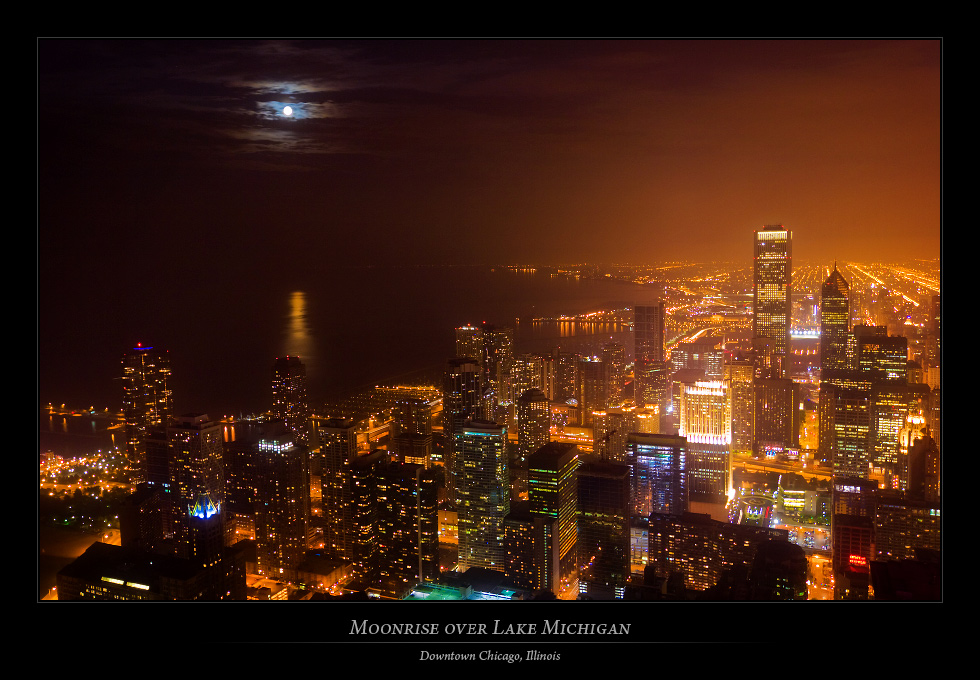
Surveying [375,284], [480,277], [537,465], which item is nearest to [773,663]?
[537,465]

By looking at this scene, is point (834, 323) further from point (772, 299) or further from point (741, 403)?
point (741, 403)

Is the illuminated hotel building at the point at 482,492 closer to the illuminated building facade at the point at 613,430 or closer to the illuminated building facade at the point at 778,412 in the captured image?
the illuminated building facade at the point at 613,430

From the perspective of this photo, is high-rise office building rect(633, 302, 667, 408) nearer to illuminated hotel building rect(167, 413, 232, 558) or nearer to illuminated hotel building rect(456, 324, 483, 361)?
illuminated hotel building rect(456, 324, 483, 361)

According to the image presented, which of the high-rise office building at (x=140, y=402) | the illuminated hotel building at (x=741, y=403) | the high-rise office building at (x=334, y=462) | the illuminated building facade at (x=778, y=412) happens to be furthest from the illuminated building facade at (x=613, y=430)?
the high-rise office building at (x=140, y=402)

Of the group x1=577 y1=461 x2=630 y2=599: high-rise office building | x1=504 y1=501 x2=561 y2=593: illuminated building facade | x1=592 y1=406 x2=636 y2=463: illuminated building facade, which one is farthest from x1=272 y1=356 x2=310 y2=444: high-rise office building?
x1=592 y1=406 x2=636 y2=463: illuminated building facade

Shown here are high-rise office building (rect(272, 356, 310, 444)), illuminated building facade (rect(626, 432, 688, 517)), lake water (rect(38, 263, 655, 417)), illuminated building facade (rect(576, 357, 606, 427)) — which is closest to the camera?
lake water (rect(38, 263, 655, 417))
